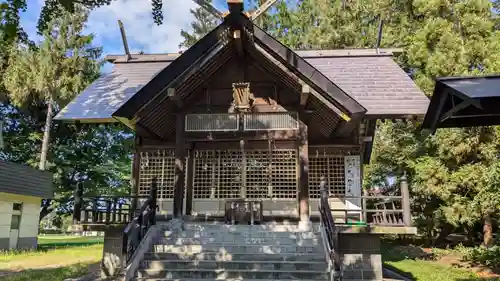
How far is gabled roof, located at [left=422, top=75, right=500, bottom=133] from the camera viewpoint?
12.9ft

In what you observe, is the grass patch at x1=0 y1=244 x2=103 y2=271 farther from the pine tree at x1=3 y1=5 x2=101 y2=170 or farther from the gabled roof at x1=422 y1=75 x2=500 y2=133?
the pine tree at x1=3 y1=5 x2=101 y2=170

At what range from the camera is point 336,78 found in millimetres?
12828

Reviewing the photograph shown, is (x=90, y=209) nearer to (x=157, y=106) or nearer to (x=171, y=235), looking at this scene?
(x=171, y=235)

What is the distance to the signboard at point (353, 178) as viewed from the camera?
38.1ft

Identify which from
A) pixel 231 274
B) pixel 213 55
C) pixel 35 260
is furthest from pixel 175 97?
pixel 35 260

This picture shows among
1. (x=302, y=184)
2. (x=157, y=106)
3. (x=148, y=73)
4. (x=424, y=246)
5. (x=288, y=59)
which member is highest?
(x=148, y=73)

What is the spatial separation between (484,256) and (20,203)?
62.5 feet

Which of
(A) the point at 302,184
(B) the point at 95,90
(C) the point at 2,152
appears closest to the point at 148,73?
(B) the point at 95,90

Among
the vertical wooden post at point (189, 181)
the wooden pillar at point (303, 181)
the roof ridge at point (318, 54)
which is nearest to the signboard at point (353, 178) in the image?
the wooden pillar at point (303, 181)

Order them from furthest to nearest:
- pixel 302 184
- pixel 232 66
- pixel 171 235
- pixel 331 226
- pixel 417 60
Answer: pixel 417 60, pixel 232 66, pixel 302 184, pixel 171 235, pixel 331 226

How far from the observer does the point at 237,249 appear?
8.62 m

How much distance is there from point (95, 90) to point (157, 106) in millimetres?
3720

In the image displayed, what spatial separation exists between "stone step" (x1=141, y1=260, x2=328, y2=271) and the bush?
313 inches

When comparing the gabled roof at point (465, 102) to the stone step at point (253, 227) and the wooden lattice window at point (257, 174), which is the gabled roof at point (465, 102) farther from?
the wooden lattice window at point (257, 174)
